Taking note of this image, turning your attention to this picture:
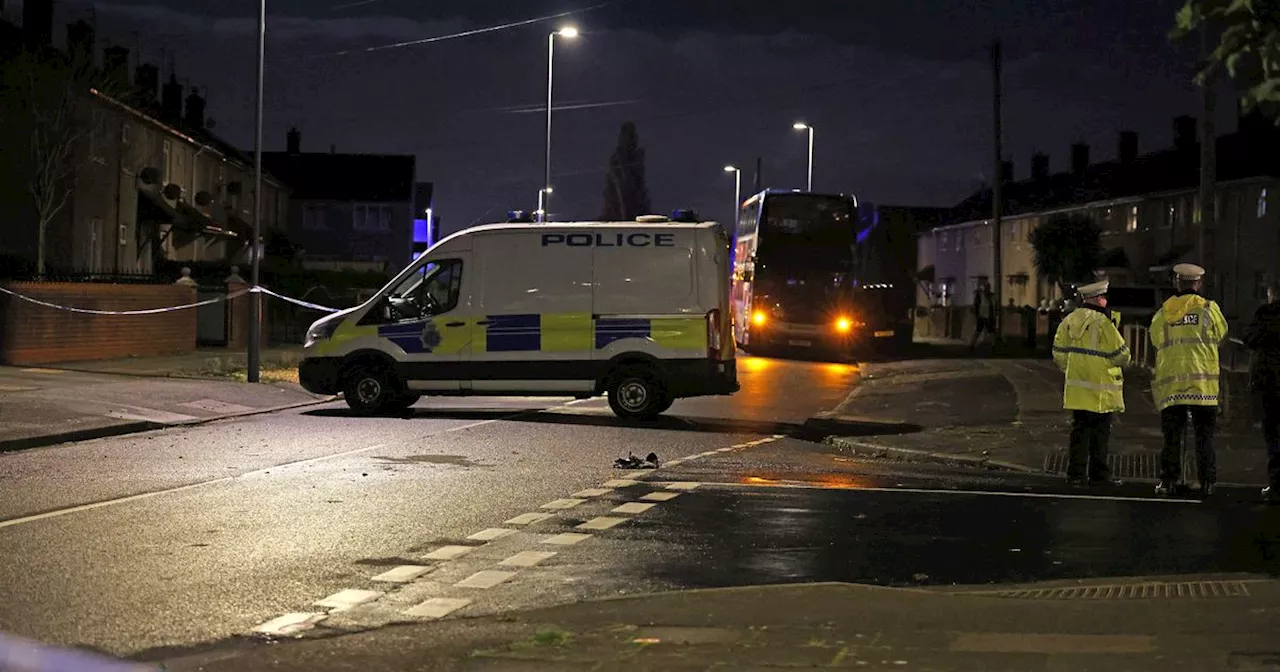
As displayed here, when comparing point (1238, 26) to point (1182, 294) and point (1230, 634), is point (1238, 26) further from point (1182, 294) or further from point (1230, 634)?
point (1182, 294)

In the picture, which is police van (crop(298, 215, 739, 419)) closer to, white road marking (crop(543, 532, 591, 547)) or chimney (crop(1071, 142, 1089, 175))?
white road marking (crop(543, 532, 591, 547))

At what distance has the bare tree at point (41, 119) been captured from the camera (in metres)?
35.9

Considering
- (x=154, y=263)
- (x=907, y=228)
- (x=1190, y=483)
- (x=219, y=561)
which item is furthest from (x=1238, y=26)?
(x=907, y=228)

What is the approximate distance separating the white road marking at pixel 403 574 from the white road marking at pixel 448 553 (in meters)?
0.32

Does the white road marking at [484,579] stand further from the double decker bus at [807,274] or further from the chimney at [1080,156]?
the chimney at [1080,156]

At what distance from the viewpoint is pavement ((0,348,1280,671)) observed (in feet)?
22.4

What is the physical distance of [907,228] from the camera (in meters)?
101

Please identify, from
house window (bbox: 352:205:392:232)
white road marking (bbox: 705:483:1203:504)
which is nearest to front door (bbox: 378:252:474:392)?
white road marking (bbox: 705:483:1203:504)

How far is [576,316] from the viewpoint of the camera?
786 inches

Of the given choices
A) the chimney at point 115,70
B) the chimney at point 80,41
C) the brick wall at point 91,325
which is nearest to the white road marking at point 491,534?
the brick wall at point 91,325

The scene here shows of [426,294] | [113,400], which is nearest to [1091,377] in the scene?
[426,294]

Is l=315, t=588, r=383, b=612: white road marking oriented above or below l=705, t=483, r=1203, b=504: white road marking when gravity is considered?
below

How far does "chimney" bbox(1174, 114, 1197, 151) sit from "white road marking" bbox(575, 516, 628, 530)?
211ft

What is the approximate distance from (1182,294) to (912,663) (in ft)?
24.2
